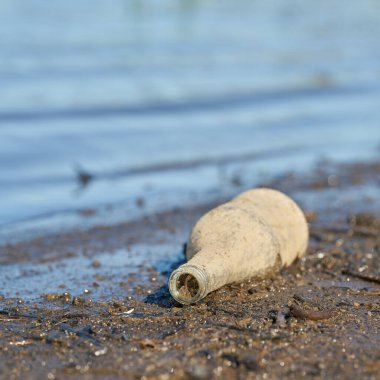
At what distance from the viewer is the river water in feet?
23.2

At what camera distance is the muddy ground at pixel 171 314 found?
316cm

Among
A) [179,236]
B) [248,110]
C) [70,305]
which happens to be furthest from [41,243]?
[248,110]

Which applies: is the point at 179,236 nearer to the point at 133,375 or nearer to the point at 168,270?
the point at 168,270

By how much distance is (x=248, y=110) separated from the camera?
10406 mm

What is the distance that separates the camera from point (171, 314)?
12.2 feet

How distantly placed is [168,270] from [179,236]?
87cm

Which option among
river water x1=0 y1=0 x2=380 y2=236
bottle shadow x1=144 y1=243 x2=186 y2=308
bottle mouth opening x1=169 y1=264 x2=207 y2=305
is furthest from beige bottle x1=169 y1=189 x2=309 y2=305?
river water x1=0 y1=0 x2=380 y2=236

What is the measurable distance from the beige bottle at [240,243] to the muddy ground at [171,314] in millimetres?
92

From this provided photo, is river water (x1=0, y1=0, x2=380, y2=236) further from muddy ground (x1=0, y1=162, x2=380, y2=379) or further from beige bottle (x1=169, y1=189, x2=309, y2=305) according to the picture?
beige bottle (x1=169, y1=189, x2=309, y2=305)

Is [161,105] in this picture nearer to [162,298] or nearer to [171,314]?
[162,298]

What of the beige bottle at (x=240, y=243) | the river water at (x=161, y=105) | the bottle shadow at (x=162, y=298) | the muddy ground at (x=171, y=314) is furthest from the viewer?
the river water at (x=161, y=105)

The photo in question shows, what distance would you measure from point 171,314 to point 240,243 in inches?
25.3

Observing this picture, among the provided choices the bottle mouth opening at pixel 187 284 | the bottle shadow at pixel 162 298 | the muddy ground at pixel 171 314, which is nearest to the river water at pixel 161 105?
the muddy ground at pixel 171 314

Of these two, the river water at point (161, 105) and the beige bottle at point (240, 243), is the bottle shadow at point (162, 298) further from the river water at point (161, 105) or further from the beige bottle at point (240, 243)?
the river water at point (161, 105)
